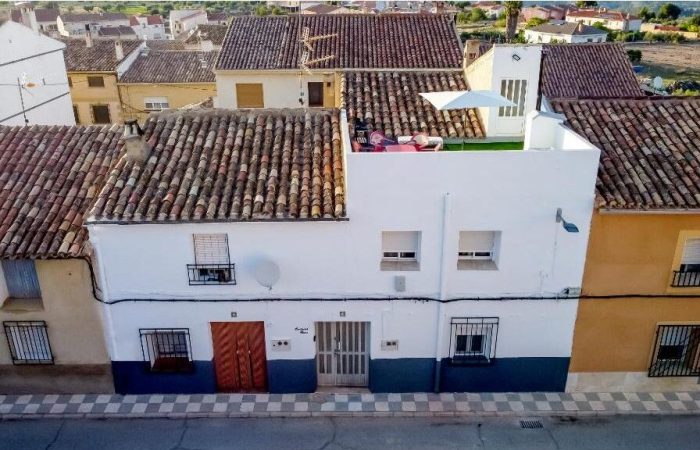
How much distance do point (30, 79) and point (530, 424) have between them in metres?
27.1

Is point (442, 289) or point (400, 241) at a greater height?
point (400, 241)

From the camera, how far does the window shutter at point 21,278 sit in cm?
1396

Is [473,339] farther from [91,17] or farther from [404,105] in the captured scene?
[91,17]

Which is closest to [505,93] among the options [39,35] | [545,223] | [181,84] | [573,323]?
[545,223]

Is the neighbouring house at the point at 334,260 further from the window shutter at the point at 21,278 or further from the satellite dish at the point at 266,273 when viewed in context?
the window shutter at the point at 21,278

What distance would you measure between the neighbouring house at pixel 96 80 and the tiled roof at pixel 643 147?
32723mm

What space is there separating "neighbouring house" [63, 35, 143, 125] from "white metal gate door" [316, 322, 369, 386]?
3124 centimetres

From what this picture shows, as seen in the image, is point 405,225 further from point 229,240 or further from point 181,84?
point 181,84

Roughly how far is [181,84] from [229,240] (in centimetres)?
2848

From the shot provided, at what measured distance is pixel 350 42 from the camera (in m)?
26.5

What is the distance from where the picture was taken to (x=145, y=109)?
4050 centimetres

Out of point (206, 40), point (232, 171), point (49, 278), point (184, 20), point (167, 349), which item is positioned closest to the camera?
point (49, 278)

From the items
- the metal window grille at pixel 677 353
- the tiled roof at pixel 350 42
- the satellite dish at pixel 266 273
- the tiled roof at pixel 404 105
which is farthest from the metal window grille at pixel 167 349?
the tiled roof at pixel 350 42

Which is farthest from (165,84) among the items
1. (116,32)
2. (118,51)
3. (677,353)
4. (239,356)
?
(116,32)
